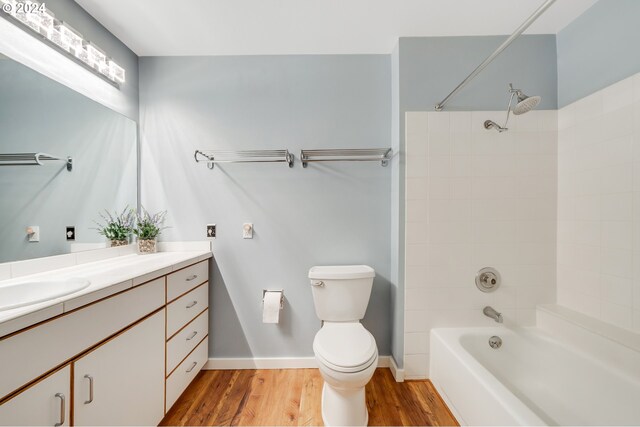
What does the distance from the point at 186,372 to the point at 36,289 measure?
896 mm

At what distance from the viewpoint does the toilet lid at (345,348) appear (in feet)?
3.97

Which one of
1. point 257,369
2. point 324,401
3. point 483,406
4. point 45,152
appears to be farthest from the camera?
point 257,369

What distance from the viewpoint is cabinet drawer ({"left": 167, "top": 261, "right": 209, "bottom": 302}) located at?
138 cm

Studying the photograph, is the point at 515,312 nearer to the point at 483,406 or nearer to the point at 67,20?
the point at 483,406

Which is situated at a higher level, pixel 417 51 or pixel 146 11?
pixel 146 11

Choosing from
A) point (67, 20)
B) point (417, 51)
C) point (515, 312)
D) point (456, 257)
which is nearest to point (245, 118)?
point (67, 20)

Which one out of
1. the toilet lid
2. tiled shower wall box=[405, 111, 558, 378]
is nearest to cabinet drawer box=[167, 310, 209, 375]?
the toilet lid

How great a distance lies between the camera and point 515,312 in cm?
168

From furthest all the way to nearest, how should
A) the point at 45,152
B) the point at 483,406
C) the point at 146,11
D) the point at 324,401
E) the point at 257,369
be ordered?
the point at 257,369, the point at 146,11, the point at 324,401, the point at 45,152, the point at 483,406

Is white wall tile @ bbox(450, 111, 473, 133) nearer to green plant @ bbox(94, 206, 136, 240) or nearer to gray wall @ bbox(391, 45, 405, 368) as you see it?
gray wall @ bbox(391, 45, 405, 368)

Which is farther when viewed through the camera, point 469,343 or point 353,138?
point 353,138

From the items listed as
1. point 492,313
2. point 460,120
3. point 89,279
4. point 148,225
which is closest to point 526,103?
point 460,120

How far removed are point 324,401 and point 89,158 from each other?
6.62 ft

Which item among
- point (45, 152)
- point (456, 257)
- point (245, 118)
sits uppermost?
point (245, 118)
